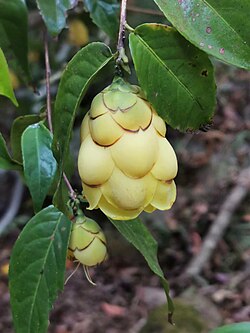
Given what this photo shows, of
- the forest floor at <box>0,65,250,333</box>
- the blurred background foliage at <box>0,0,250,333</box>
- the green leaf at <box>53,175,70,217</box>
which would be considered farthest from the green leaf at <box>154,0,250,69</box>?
the forest floor at <box>0,65,250,333</box>

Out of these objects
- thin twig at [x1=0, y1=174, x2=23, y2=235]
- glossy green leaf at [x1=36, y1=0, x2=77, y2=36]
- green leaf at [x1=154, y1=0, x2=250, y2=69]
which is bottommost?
thin twig at [x1=0, y1=174, x2=23, y2=235]

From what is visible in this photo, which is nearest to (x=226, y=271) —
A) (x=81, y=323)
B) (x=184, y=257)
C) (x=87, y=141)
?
(x=184, y=257)

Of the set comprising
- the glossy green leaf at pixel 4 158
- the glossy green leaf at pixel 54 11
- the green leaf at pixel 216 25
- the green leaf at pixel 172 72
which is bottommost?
the glossy green leaf at pixel 4 158

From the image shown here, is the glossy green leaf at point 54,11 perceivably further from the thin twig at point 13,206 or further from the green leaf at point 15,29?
the thin twig at point 13,206

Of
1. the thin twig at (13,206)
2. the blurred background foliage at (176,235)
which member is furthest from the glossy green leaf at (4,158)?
the thin twig at (13,206)

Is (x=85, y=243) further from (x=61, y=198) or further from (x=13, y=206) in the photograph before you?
(x=13, y=206)

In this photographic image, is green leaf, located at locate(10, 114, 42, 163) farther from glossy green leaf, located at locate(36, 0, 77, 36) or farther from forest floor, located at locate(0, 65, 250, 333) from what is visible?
forest floor, located at locate(0, 65, 250, 333)

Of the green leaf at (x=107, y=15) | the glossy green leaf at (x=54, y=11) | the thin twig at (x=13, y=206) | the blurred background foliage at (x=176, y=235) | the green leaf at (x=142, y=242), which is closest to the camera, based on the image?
the green leaf at (x=142, y=242)
